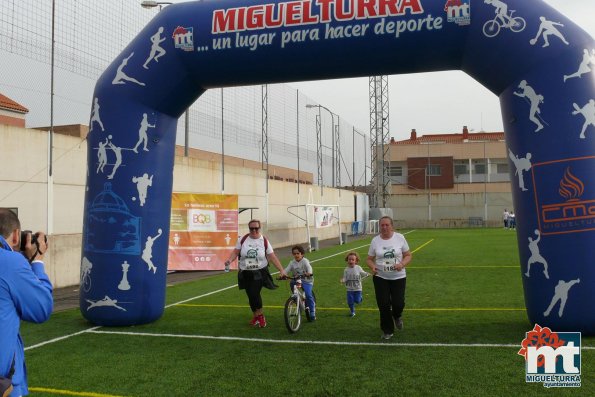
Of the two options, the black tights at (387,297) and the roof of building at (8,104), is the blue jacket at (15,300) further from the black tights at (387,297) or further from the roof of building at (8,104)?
the roof of building at (8,104)

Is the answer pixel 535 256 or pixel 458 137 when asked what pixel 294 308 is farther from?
pixel 458 137

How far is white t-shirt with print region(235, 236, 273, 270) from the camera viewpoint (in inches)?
335

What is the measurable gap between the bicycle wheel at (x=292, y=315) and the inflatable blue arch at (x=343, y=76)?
236 cm

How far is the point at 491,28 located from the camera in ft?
23.9

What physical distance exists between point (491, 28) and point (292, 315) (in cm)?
498

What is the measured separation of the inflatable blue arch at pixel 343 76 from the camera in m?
6.89

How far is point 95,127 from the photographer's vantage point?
348 inches

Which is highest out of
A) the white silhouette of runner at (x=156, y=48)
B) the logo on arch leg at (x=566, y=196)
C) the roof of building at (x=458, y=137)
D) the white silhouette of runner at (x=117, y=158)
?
the roof of building at (x=458, y=137)

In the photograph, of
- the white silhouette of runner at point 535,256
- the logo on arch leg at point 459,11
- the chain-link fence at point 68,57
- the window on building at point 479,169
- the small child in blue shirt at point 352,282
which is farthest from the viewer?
the window on building at point 479,169

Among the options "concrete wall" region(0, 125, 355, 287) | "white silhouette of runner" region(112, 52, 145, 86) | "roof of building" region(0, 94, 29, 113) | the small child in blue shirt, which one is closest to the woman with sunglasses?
the small child in blue shirt

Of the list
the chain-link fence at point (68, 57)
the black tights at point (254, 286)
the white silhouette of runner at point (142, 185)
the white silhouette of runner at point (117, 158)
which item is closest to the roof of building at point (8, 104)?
the chain-link fence at point (68, 57)

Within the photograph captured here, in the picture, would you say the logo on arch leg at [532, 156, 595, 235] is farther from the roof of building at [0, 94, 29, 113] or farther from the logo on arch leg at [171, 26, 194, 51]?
the roof of building at [0, 94, 29, 113]

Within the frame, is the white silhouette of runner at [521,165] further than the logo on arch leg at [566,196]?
Yes

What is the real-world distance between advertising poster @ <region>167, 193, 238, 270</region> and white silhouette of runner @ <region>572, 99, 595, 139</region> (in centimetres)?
1276
